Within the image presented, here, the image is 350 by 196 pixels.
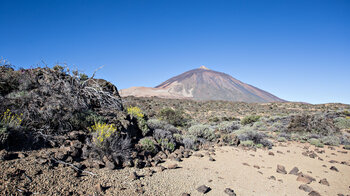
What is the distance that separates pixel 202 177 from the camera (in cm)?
414

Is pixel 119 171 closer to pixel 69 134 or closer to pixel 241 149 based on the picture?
pixel 69 134

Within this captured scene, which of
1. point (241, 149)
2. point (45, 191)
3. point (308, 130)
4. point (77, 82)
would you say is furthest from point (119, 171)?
point (308, 130)

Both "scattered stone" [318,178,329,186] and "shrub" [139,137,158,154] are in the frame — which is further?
"shrub" [139,137,158,154]

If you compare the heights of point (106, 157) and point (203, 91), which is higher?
point (203, 91)

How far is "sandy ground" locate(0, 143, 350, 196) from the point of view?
2785 millimetres

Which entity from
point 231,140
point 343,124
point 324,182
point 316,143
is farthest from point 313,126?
point 324,182

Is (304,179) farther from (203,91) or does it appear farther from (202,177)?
(203,91)

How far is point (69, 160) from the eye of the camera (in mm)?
3414

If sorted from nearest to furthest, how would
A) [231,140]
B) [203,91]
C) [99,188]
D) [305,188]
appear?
1. [99,188]
2. [305,188]
3. [231,140]
4. [203,91]

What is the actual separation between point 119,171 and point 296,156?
245 inches

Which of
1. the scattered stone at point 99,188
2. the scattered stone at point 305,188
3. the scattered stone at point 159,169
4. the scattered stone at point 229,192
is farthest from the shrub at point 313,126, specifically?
the scattered stone at point 99,188

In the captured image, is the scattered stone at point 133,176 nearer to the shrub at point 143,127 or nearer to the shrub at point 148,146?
the shrub at point 148,146

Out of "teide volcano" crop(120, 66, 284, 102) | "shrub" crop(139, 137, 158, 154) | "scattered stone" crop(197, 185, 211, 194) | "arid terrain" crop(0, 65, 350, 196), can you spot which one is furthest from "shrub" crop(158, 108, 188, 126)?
"teide volcano" crop(120, 66, 284, 102)

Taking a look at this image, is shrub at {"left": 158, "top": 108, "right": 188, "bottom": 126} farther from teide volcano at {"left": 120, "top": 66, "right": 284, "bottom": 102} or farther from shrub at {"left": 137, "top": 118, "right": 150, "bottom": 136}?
teide volcano at {"left": 120, "top": 66, "right": 284, "bottom": 102}
